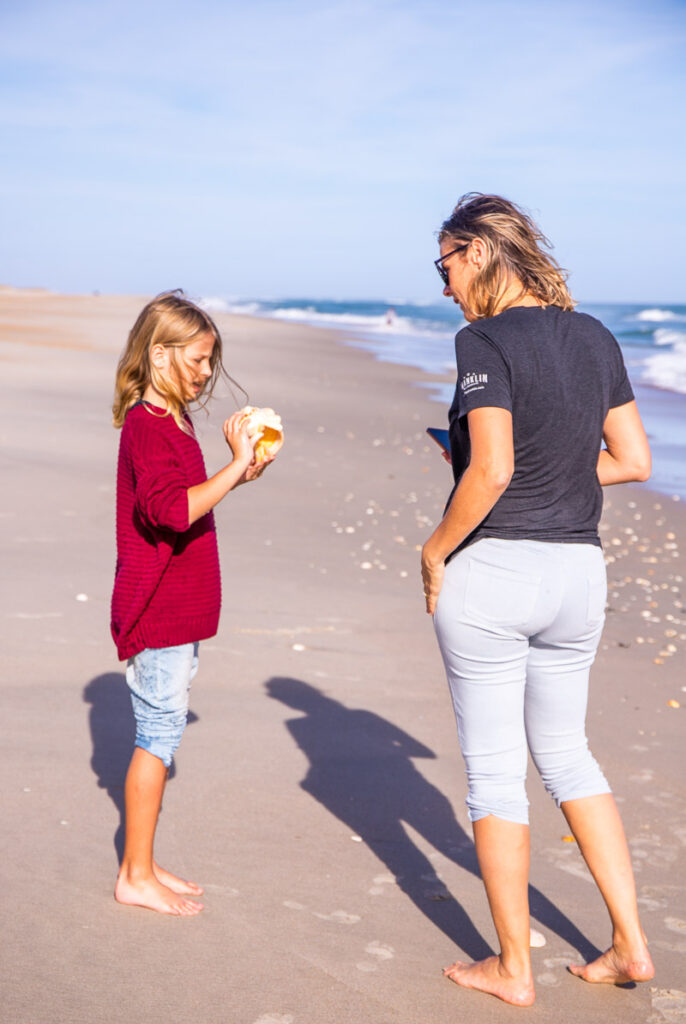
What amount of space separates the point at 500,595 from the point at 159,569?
3.48 ft

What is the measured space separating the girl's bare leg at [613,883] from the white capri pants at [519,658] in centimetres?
5

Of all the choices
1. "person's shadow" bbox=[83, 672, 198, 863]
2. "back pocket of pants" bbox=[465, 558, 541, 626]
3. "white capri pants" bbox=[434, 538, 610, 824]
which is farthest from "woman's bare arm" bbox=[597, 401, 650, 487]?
"person's shadow" bbox=[83, 672, 198, 863]

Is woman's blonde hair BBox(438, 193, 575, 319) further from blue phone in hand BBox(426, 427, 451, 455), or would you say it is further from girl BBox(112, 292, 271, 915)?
girl BBox(112, 292, 271, 915)

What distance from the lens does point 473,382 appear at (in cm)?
250

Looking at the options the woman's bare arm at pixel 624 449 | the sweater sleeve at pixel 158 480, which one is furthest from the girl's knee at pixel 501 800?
the sweater sleeve at pixel 158 480

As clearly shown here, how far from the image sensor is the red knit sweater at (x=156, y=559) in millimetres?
3055

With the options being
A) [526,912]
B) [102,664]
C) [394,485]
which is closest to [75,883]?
[526,912]

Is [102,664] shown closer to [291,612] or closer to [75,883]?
[291,612]

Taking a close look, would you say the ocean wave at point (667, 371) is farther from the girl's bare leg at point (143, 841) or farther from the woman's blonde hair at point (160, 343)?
the girl's bare leg at point (143, 841)

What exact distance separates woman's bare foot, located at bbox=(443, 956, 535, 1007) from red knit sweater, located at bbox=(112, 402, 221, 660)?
118cm

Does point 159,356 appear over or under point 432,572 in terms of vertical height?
over

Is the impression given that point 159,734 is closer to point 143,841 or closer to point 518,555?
point 143,841

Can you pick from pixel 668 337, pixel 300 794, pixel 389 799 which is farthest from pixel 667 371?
pixel 300 794

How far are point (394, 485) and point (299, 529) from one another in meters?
2.04
